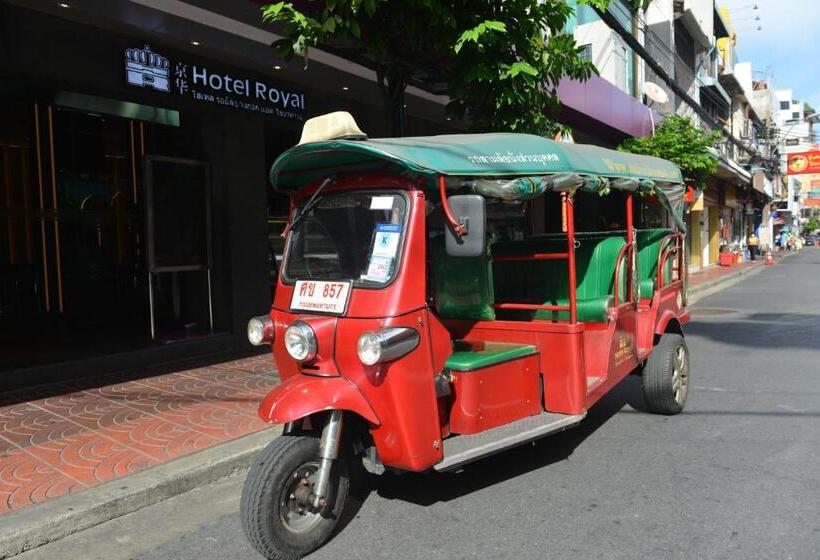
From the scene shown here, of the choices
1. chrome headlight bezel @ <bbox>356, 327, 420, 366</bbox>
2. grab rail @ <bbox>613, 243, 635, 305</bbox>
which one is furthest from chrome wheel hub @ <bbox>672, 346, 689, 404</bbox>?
Result: chrome headlight bezel @ <bbox>356, 327, 420, 366</bbox>

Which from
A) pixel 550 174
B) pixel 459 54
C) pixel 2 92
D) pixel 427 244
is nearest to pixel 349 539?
pixel 427 244

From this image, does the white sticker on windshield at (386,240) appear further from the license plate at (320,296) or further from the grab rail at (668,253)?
the grab rail at (668,253)

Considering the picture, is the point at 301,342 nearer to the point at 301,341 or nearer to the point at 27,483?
the point at 301,341

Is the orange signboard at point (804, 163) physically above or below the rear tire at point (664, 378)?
above

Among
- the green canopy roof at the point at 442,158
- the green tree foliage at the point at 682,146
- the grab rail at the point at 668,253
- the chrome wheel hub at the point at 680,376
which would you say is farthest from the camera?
the green tree foliage at the point at 682,146

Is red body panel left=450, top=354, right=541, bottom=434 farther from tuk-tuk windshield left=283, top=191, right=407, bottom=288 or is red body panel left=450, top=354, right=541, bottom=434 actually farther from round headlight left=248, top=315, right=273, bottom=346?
round headlight left=248, top=315, right=273, bottom=346

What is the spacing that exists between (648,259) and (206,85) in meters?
5.52

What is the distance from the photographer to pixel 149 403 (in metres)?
6.16

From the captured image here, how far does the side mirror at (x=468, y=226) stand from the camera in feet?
11.1

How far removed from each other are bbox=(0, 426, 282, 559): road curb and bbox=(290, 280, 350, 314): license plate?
150cm

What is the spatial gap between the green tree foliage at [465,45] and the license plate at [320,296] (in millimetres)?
2469

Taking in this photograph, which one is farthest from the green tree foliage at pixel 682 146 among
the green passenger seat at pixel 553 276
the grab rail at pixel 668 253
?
the green passenger seat at pixel 553 276

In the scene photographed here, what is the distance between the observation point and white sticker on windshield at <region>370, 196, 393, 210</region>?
364 centimetres

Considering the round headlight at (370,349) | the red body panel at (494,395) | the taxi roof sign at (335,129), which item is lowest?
the red body panel at (494,395)
